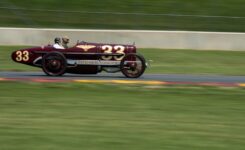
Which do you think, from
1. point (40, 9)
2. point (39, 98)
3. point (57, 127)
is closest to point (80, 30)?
point (40, 9)

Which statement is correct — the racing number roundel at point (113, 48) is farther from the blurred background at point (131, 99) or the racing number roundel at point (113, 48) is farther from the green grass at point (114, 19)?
the green grass at point (114, 19)

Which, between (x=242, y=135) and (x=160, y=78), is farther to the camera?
(x=160, y=78)

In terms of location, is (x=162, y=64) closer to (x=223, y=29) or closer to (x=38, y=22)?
(x=223, y=29)

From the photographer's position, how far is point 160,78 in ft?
54.4

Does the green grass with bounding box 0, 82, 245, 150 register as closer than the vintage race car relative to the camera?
Yes

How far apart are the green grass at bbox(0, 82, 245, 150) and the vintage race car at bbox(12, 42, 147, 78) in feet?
9.29

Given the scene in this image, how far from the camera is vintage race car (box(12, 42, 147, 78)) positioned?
639 inches

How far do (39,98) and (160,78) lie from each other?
613 centimetres

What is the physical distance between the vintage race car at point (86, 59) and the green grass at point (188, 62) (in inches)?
121

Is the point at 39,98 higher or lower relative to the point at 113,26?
lower

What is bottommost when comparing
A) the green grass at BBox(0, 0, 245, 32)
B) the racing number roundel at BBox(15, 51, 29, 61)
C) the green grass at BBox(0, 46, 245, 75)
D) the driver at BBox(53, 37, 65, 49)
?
the green grass at BBox(0, 46, 245, 75)

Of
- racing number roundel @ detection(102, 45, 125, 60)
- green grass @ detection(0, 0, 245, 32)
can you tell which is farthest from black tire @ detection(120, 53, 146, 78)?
green grass @ detection(0, 0, 245, 32)

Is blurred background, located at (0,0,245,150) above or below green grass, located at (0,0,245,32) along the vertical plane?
below

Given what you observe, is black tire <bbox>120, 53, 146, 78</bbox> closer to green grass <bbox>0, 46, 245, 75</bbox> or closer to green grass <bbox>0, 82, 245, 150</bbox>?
green grass <bbox>0, 82, 245, 150</bbox>
